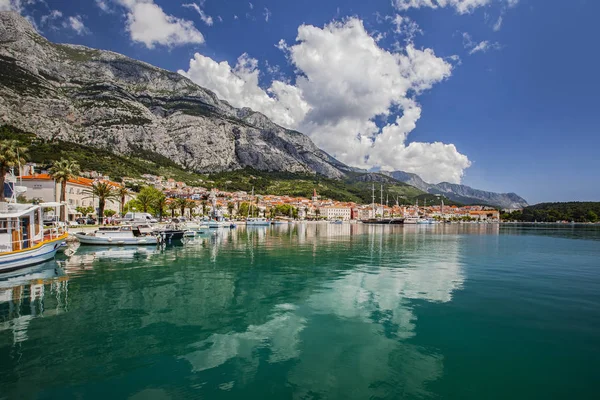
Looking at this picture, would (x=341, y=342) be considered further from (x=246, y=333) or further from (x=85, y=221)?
(x=85, y=221)

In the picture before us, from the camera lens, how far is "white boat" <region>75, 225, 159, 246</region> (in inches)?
1571

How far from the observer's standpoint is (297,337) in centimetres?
1090

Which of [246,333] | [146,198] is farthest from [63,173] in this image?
[246,333]

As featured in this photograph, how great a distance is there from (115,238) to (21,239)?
51.2 ft

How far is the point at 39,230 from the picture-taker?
2734 centimetres

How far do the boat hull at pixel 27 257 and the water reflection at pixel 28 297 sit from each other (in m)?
0.66

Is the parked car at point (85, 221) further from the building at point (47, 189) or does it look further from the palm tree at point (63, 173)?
the palm tree at point (63, 173)

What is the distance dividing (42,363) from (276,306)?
831 centimetres

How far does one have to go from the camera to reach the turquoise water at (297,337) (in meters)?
7.67

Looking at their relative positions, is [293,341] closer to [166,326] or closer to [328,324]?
[328,324]

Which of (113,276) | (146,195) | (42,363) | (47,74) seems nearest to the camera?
(42,363)

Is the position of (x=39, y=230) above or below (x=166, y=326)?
above

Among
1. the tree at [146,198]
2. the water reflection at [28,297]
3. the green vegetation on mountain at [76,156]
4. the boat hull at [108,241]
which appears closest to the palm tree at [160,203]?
the tree at [146,198]

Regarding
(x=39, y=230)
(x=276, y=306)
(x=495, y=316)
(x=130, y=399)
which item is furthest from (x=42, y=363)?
(x=39, y=230)
